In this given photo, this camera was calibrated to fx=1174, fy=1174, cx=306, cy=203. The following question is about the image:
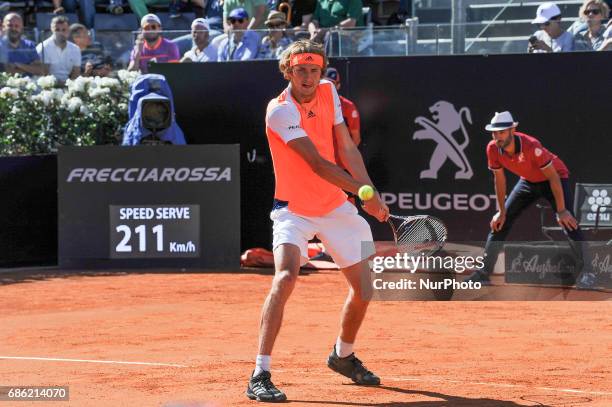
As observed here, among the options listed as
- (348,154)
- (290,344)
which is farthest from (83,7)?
(348,154)

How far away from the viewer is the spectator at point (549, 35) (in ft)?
45.4

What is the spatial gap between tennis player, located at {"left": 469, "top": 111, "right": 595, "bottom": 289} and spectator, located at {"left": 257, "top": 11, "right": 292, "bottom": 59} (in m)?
3.69

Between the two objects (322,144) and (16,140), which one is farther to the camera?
(16,140)

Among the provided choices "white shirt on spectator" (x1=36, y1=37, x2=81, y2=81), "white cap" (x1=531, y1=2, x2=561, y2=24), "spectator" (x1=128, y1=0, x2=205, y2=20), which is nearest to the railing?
"white cap" (x1=531, y1=2, x2=561, y2=24)

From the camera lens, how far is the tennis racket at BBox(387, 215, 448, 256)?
7.10 metres

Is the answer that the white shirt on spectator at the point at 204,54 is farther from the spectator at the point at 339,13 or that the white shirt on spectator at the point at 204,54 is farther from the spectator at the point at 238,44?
the spectator at the point at 339,13

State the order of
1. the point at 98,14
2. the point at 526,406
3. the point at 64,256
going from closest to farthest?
the point at 526,406 → the point at 64,256 → the point at 98,14

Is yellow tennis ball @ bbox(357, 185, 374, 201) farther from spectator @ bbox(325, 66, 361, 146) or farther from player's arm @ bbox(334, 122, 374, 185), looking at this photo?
spectator @ bbox(325, 66, 361, 146)

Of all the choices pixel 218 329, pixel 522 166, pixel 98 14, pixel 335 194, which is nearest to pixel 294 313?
pixel 218 329

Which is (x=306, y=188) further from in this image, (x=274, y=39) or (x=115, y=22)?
(x=115, y=22)

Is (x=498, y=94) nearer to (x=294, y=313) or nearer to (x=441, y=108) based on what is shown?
(x=441, y=108)

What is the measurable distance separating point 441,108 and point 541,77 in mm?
1232

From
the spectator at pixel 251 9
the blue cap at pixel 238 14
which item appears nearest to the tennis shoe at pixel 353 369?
the blue cap at pixel 238 14

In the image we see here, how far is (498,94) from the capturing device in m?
14.0
